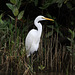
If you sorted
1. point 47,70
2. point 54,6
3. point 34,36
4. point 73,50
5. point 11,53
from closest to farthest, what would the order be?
point 11,53
point 47,70
point 73,50
point 34,36
point 54,6

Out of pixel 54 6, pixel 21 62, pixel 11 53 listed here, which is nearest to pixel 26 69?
pixel 21 62

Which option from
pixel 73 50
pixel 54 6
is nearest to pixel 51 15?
pixel 54 6

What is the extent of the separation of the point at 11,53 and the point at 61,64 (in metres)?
1.04

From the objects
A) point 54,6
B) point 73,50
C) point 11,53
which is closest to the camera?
point 11,53

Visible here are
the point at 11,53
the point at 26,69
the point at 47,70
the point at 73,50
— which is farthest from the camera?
the point at 73,50

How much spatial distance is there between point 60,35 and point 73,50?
86cm

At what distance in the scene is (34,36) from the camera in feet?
15.5

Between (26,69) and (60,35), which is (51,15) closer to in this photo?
(60,35)

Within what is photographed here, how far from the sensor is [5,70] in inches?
141

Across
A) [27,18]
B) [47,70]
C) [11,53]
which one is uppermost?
[27,18]

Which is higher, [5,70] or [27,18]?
[27,18]

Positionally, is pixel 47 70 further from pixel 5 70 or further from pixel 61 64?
pixel 5 70

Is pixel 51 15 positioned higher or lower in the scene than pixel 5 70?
higher

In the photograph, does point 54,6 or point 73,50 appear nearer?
point 73,50
